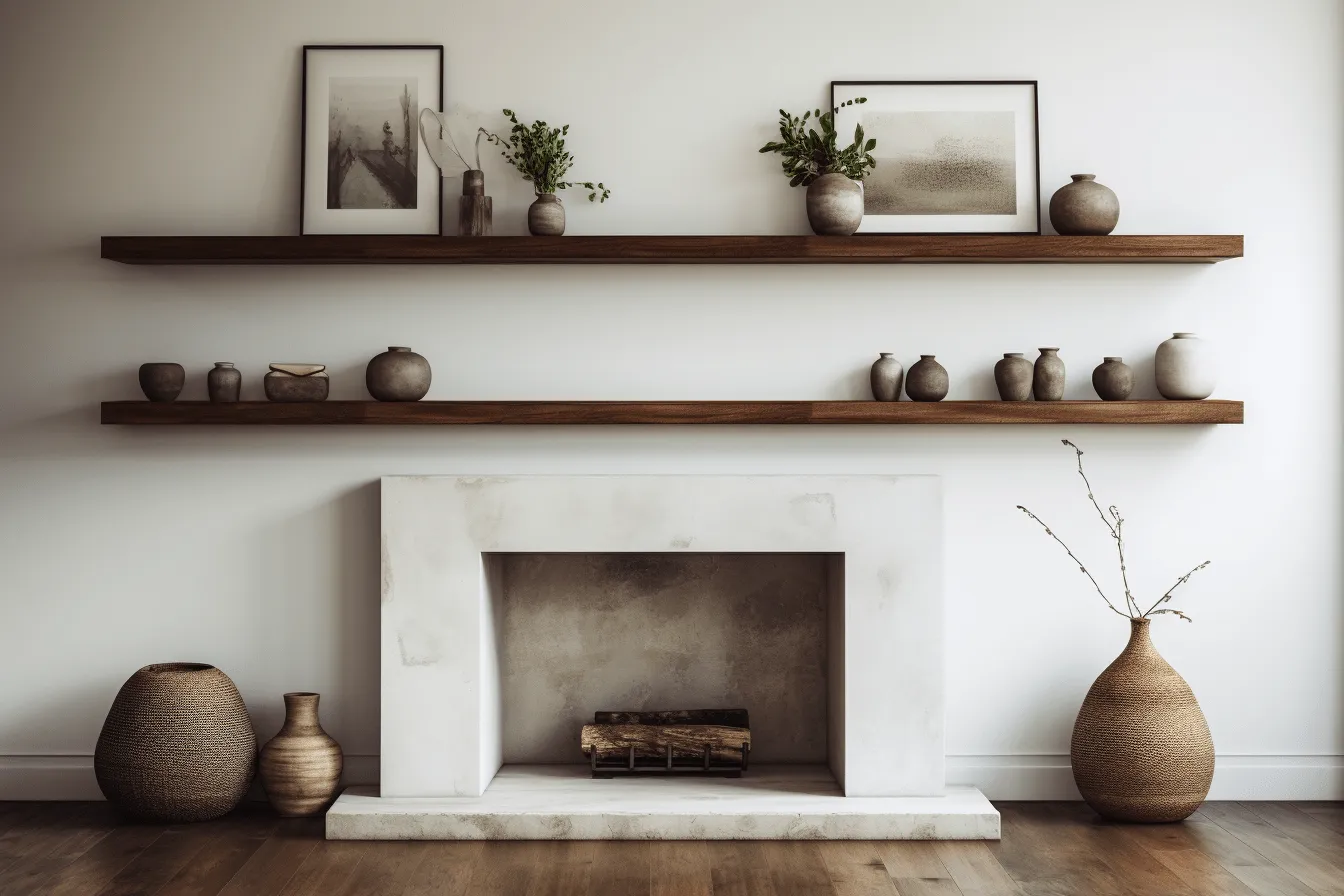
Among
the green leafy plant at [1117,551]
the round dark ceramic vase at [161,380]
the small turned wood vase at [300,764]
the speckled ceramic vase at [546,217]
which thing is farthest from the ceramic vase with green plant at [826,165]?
the small turned wood vase at [300,764]

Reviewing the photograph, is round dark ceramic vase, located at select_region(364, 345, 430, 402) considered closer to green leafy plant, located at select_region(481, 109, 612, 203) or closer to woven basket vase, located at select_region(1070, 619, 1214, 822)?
green leafy plant, located at select_region(481, 109, 612, 203)

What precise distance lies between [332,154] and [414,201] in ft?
0.94

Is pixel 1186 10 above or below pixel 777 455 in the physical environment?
above

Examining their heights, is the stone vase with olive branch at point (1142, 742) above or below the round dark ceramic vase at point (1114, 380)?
below

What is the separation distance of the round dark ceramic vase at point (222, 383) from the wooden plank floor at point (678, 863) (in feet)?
3.94

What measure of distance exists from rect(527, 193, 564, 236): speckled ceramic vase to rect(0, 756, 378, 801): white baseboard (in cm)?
165

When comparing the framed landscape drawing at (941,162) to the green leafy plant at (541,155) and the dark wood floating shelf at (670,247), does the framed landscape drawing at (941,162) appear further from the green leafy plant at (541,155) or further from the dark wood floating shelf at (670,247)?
the green leafy plant at (541,155)

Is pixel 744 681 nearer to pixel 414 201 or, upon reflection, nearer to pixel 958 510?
pixel 958 510

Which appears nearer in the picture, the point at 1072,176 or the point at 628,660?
the point at 1072,176

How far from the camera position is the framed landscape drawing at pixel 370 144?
328 centimetres

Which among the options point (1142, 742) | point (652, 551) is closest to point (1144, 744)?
point (1142, 742)

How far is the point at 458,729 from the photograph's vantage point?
313cm

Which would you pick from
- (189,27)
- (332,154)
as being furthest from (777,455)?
(189,27)

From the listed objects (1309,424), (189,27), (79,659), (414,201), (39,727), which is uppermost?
(189,27)
